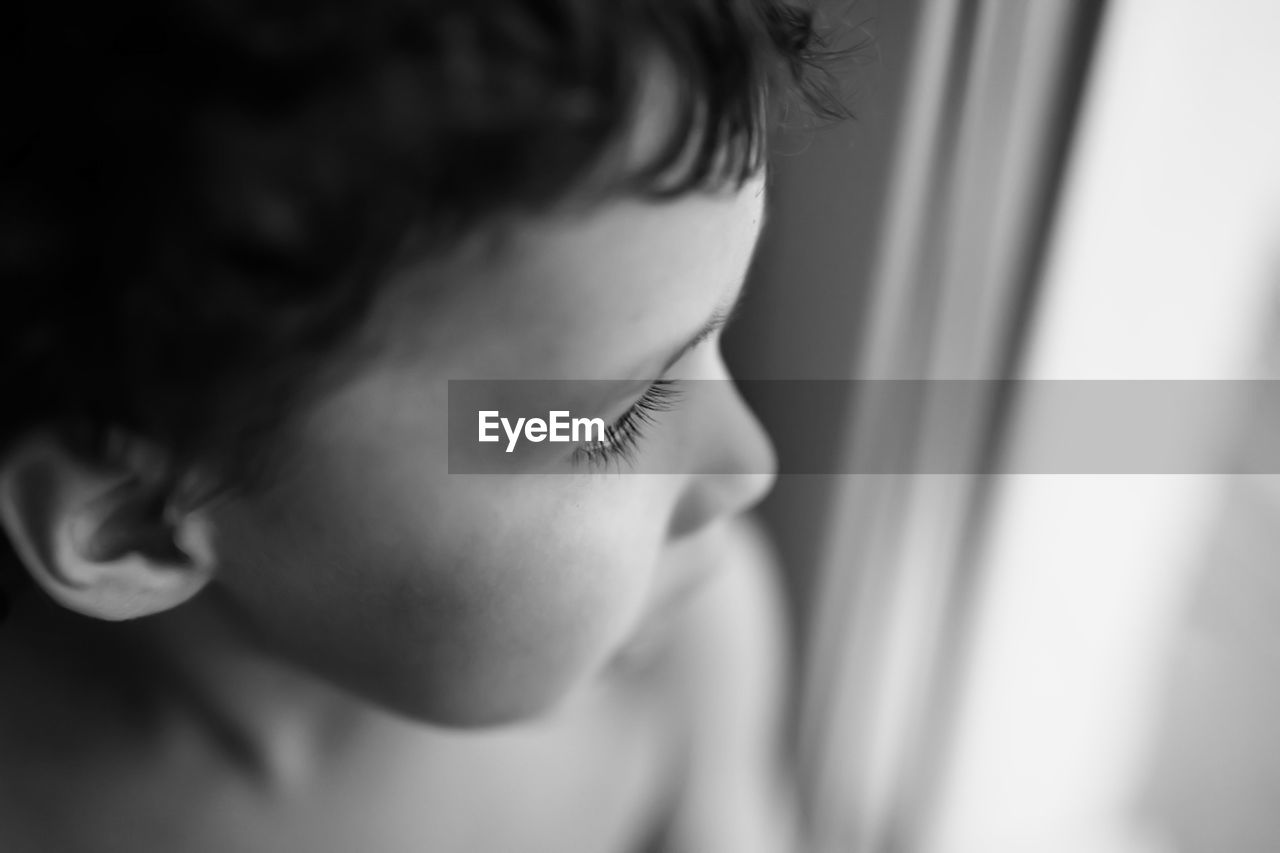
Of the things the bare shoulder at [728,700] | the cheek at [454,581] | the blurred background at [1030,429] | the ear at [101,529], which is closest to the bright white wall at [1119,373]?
the blurred background at [1030,429]

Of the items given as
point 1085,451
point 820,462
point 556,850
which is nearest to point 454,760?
point 556,850

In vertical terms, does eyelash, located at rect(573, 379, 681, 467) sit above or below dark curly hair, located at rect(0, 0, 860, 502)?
below

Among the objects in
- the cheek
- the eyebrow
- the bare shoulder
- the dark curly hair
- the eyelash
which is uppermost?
the dark curly hair

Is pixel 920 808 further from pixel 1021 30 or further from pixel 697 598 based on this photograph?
pixel 1021 30

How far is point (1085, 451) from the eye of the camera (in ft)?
1.82

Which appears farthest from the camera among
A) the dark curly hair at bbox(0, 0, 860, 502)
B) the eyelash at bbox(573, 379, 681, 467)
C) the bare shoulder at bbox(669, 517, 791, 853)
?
the bare shoulder at bbox(669, 517, 791, 853)

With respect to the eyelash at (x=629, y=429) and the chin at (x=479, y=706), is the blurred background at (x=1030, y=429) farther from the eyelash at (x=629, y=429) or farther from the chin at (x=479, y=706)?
the chin at (x=479, y=706)

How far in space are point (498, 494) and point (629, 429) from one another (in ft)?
0.19

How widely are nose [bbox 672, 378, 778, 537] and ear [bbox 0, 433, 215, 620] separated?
7.8 inches

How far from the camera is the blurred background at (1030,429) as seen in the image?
18.1 inches

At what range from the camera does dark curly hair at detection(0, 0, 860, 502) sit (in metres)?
0.29

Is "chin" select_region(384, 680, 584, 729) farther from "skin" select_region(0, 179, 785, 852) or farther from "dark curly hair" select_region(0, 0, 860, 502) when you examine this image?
"dark curly hair" select_region(0, 0, 860, 502)

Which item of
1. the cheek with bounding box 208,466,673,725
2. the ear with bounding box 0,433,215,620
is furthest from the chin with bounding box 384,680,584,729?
the ear with bounding box 0,433,215,620

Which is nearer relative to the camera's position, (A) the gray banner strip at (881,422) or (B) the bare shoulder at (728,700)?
(A) the gray banner strip at (881,422)
